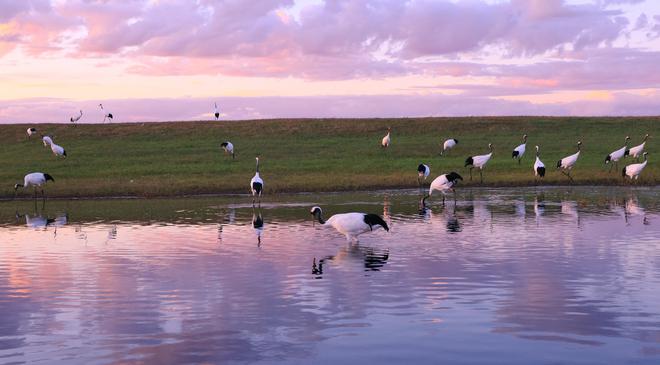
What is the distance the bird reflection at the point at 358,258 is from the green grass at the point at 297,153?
25.4 metres

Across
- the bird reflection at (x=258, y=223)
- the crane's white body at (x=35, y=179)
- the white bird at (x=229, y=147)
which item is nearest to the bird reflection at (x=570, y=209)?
the bird reflection at (x=258, y=223)

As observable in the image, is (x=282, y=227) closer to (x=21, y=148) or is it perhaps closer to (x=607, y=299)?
(x=607, y=299)

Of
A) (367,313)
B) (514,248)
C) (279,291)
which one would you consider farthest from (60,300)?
(514,248)

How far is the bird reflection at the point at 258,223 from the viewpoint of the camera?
28.1 m

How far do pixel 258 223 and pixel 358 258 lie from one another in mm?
10296

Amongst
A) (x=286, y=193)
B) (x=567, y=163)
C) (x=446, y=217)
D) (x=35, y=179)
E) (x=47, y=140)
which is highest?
(x=47, y=140)

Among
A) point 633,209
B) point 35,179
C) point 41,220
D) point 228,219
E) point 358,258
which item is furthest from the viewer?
point 35,179

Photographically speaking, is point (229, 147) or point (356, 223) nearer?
point (356, 223)

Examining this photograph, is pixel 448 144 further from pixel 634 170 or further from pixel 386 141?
pixel 634 170

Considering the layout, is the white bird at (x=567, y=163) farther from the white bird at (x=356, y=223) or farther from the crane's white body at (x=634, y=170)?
the white bird at (x=356, y=223)

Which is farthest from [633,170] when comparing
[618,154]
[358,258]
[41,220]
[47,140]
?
[47,140]

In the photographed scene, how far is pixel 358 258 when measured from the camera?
22.1m

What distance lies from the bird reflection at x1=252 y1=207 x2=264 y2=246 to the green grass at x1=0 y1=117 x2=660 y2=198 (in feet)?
42.2

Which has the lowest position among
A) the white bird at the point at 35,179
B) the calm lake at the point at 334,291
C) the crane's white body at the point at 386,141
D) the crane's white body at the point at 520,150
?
the calm lake at the point at 334,291
